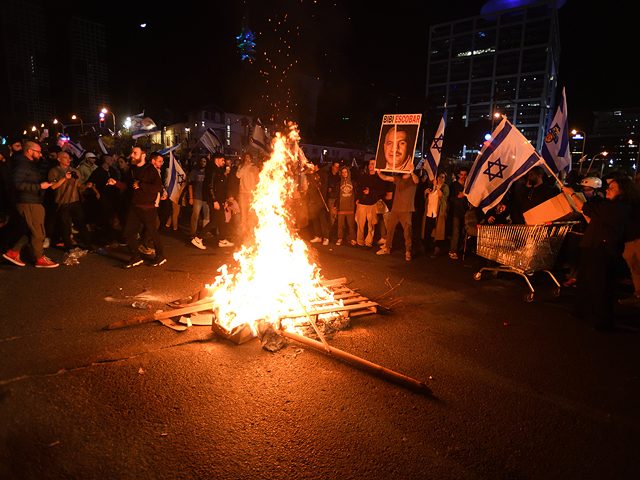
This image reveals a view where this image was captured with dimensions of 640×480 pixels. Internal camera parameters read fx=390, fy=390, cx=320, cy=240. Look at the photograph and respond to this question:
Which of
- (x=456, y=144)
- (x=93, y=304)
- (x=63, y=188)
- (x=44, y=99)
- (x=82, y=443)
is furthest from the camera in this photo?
(x=44, y=99)

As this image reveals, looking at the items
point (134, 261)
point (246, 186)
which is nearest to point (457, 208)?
point (246, 186)

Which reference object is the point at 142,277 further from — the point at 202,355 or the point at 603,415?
the point at 603,415

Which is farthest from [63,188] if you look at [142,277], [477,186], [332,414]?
[477,186]

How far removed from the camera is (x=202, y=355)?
440 cm

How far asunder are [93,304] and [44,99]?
12949 centimetres

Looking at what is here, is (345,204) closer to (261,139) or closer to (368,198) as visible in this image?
(368,198)

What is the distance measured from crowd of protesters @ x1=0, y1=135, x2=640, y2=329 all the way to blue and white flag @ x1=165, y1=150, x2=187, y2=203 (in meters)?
0.15

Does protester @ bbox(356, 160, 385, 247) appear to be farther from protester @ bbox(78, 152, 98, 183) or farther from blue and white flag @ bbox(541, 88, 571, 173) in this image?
protester @ bbox(78, 152, 98, 183)

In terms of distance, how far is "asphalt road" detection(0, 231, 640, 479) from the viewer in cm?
284

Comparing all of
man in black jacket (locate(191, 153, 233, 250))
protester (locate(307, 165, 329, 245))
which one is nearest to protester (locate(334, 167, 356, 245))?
protester (locate(307, 165, 329, 245))

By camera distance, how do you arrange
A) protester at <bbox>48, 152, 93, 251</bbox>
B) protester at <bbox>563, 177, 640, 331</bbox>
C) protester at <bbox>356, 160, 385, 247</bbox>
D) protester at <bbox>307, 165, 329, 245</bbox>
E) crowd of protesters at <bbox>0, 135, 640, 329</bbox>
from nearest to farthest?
protester at <bbox>563, 177, 640, 331</bbox> < crowd of protesters at <bbox>0, 135, 640, 329</bbox> < protester at <bbox>48, 152, 93, 251</bbox> < protester at <bbox>356, 160, 385, 247</bbox> < protester at <bbox>307, 165, 329, 245</bbox>

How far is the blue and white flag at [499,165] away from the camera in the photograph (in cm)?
666

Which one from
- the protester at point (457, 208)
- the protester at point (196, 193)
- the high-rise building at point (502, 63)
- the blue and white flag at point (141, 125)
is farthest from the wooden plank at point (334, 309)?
the high-rise building at point (502, 63)

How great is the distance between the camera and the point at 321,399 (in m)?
3.60
